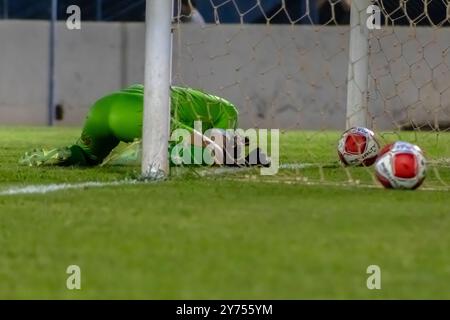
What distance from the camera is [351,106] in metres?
7.32

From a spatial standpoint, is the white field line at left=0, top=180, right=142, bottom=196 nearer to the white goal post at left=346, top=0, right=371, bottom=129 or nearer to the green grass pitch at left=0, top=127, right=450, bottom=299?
the green grass pitch at left=0, top=127, right=450, bottom=299

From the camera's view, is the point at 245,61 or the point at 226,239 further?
the point at 245,61

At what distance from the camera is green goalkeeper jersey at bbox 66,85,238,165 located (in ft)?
20.3

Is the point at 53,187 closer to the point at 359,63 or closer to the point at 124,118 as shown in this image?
the point at 124,118

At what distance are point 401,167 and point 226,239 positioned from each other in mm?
1595

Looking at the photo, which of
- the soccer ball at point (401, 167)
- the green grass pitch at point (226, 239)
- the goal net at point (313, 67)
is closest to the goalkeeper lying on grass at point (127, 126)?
the green grass pitch at point (226, 239)

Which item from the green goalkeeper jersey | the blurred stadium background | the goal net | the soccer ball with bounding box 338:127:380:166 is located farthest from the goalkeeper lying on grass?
the blurred stadium background

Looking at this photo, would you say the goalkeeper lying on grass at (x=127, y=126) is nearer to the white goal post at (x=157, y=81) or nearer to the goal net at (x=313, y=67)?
the white goal post at (x=157, y=81)

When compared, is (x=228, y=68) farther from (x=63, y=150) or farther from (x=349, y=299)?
(x=349, y=299)

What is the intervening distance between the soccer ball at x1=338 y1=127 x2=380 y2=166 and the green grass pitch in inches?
31.1

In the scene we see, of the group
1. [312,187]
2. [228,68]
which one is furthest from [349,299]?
[228,68]

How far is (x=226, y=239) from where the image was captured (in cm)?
357

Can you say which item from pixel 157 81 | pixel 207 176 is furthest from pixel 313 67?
pixel 157 81

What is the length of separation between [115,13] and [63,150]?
31.5ft
